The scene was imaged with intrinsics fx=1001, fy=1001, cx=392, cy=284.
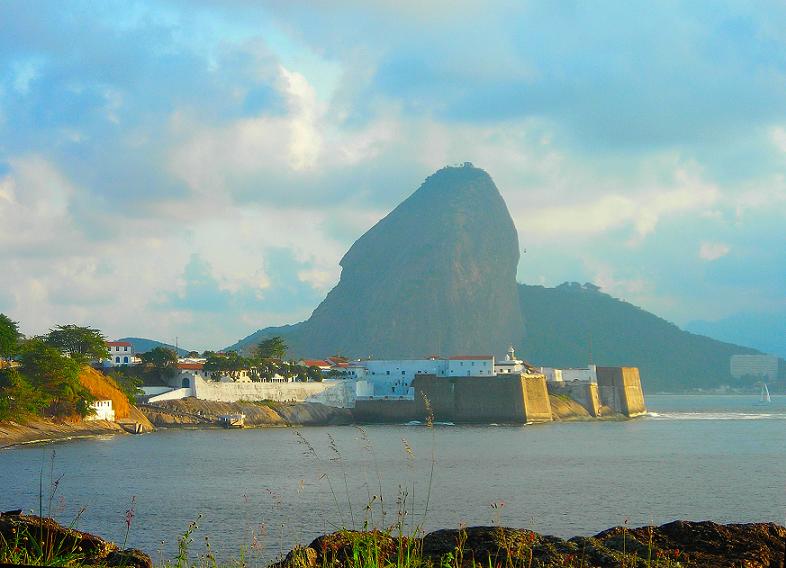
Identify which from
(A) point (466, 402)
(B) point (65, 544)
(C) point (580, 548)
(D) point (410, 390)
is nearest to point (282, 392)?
(D) point (410, 390)

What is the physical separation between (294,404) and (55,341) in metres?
22.3

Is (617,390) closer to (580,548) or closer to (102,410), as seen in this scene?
(102,410)

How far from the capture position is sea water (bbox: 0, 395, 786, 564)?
91.8 ft

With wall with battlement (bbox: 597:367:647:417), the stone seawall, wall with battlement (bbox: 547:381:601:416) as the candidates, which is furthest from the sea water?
wall with battlement (bbox: 597:367:647:417)

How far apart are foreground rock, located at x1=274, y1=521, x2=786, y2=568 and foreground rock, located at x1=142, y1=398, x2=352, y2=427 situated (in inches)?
2735

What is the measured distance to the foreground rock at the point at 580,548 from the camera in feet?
32.4

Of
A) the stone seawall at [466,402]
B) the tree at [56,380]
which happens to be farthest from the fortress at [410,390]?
the tree at [56,380]

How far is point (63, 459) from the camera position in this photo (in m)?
52.0

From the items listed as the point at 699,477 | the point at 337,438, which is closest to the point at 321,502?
the point at 699,477

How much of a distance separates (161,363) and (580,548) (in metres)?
87.0

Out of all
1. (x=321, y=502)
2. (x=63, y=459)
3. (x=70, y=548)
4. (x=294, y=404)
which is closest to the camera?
(x=70, y=548)

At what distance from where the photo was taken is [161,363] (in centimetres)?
9438

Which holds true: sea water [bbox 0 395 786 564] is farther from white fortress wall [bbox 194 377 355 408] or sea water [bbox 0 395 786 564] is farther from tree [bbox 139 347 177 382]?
tree [bbox 139 347 177 382]

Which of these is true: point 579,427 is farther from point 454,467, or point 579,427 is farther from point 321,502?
point 321,502
